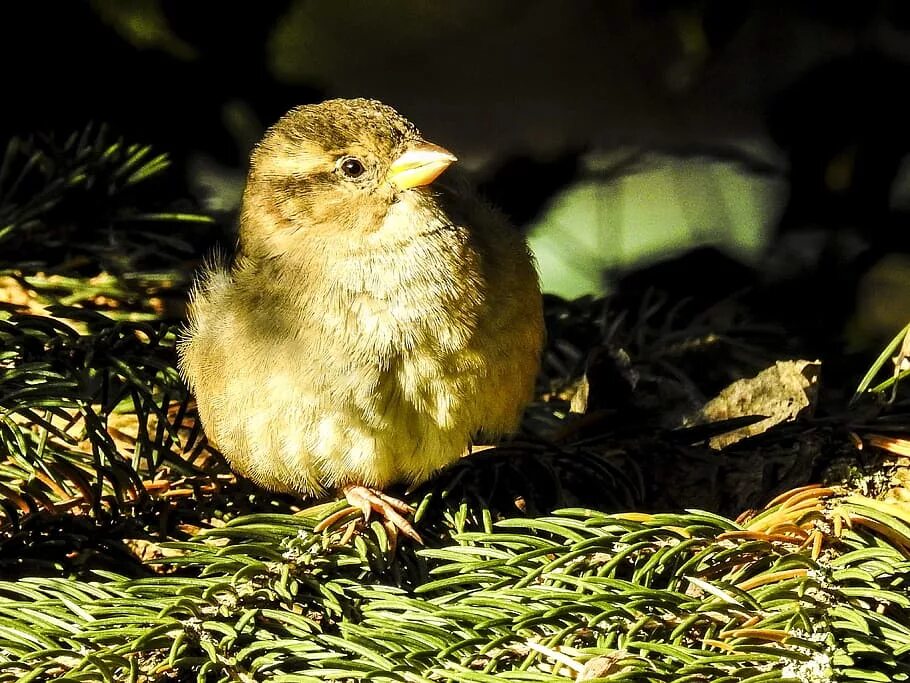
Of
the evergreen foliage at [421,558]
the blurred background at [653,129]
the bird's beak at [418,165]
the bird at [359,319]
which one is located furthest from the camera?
the blurred background at [653,129]

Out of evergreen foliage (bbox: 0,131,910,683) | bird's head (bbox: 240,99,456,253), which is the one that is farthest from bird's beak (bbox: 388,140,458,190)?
evergreen foliage (bbox: 0,131,910,683)

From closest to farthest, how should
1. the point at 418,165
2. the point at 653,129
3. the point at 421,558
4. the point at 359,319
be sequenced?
1. the point at 421,558
2. the point at 359,319
3. the point at 418,165
4. the point at 653,129

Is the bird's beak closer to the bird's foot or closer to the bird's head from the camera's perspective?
the bird's head

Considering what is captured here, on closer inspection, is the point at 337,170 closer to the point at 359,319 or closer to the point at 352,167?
the point at 352,167

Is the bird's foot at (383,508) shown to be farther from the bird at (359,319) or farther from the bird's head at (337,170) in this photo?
the bird's head at (337,170)

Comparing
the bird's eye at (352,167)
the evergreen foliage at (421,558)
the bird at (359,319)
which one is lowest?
the evergreen foliage at (421,558)

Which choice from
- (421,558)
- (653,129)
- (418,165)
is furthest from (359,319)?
(653,129)

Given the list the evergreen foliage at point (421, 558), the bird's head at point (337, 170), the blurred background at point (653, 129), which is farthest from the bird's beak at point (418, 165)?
the blurred background at point (653, 129)

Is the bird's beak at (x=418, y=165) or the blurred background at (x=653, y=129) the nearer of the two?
the bird's beak at (x=418, y=165)
